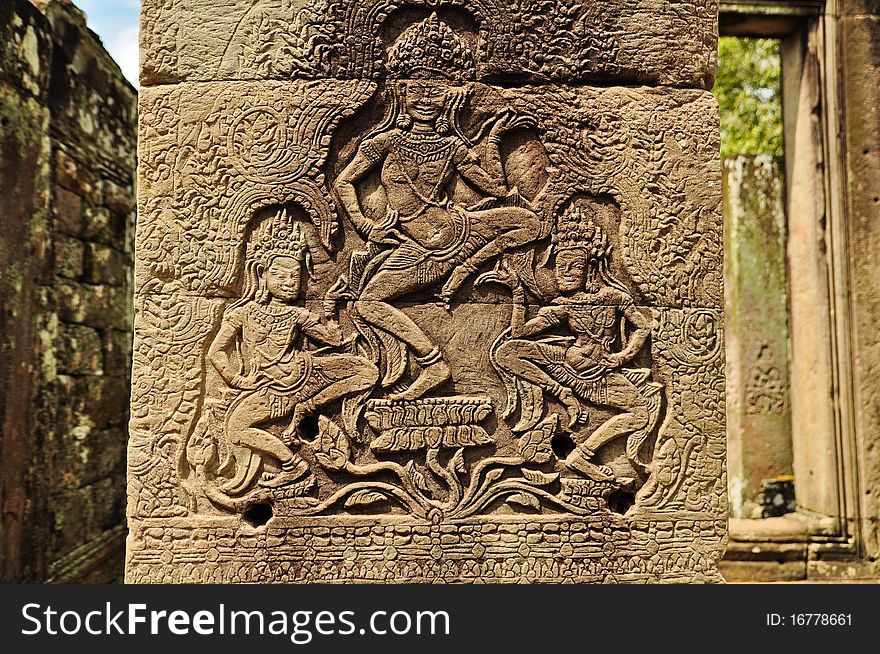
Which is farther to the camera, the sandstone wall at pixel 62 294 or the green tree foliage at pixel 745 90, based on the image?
the green tree foliage at pixel 745 90

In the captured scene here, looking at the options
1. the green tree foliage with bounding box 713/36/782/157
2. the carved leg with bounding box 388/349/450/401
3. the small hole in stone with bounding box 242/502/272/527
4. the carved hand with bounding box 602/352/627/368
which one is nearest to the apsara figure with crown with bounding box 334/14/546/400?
the carved leg with bounding box 388/349/450/401

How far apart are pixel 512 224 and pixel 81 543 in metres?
3.95

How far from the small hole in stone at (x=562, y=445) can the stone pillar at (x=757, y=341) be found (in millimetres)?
2665

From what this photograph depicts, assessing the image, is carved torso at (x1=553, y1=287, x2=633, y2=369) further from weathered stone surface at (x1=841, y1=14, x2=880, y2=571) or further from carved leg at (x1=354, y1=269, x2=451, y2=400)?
weathered stone surface at (x1=841, y1=14, x2=880, y2=571)

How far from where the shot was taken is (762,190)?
5180 mm

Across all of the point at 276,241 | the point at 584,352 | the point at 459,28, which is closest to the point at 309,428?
the point at 276,241

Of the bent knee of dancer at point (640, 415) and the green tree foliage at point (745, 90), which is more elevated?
the green tree foliage at point (745, 90)

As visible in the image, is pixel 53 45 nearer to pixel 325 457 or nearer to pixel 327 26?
pixel 327 26

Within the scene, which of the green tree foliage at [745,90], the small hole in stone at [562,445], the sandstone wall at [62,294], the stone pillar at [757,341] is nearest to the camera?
the small hole in stone at [562,445]

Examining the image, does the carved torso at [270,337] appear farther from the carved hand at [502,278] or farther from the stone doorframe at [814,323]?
the stone doorframe at [814,323]

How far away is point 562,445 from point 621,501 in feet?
1.09

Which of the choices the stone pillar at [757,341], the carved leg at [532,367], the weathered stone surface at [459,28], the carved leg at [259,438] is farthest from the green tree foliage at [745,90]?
the carved leg at [259,438]

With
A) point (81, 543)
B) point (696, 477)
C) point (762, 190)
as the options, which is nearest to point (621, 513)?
point (696, 477)

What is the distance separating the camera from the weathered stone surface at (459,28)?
287 cm
